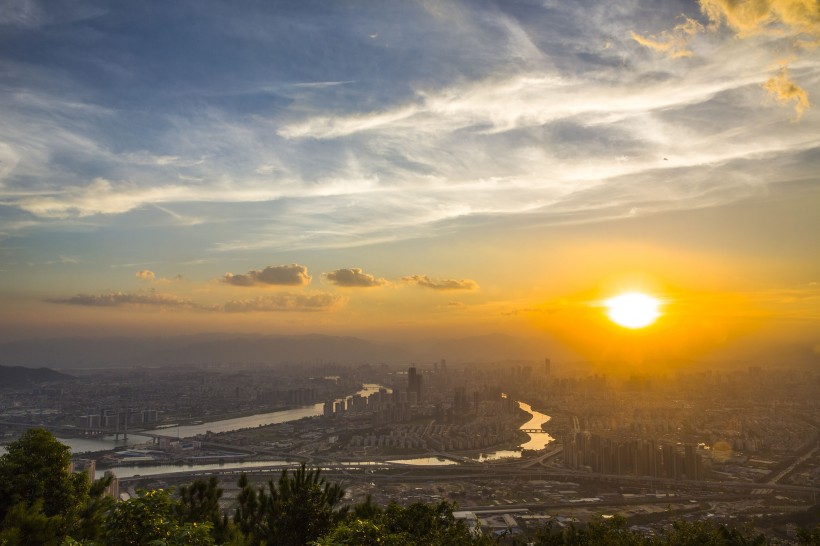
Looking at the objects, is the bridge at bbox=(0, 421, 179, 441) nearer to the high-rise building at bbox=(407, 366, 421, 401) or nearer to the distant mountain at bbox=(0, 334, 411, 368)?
the high-rise building at bbox=(407, 366, 421, 401)

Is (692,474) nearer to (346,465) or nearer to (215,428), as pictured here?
(346,465)

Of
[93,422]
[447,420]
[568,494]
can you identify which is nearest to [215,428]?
[93,422]

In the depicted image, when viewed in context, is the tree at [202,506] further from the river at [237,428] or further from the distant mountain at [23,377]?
the distant mountain at [23,377]

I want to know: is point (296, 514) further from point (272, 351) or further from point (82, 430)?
point (272, 351)

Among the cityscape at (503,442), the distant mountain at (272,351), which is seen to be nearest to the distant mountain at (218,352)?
the distant mountain at (272,351)

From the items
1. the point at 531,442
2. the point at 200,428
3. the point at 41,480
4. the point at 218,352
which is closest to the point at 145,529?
the point at 41,480

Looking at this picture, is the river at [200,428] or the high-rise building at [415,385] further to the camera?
the high-rise building at [415,385]
